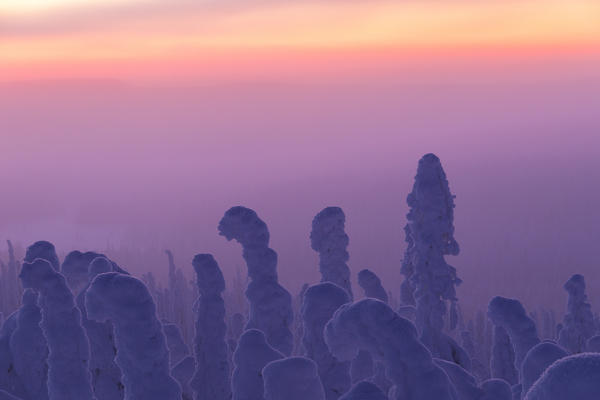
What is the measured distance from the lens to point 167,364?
1672cm

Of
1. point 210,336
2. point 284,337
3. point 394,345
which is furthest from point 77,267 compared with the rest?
point 394,345

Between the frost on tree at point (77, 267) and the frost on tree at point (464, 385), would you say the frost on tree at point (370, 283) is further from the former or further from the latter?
the frost on tree at point (464, 385)

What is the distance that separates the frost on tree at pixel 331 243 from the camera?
131ft

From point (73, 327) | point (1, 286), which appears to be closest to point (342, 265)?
point (73, 327)

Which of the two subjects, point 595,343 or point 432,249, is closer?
point 432,249

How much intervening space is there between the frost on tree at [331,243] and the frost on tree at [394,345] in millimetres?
24662

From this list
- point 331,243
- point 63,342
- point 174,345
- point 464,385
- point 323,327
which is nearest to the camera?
point 464,385

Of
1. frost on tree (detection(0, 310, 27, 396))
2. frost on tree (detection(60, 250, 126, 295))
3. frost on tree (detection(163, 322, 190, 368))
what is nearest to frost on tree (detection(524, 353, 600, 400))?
frost on tree (detection(0, 310, 27, 396))

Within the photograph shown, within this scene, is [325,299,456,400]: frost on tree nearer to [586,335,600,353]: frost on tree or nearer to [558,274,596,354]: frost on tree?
[586,335,600,353]: frost on tree

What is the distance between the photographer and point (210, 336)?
31.3 meters

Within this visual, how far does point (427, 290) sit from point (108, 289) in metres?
18.7

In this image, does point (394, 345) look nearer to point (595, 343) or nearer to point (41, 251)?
point (41, 251)

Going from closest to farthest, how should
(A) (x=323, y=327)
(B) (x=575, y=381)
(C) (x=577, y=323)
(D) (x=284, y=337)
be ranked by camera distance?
(B) (x=575, y=381), (A) (x=323, y=327), (D) (x=284, y=337), (C) (x=577, y=323)

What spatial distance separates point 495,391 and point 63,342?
13133mm
